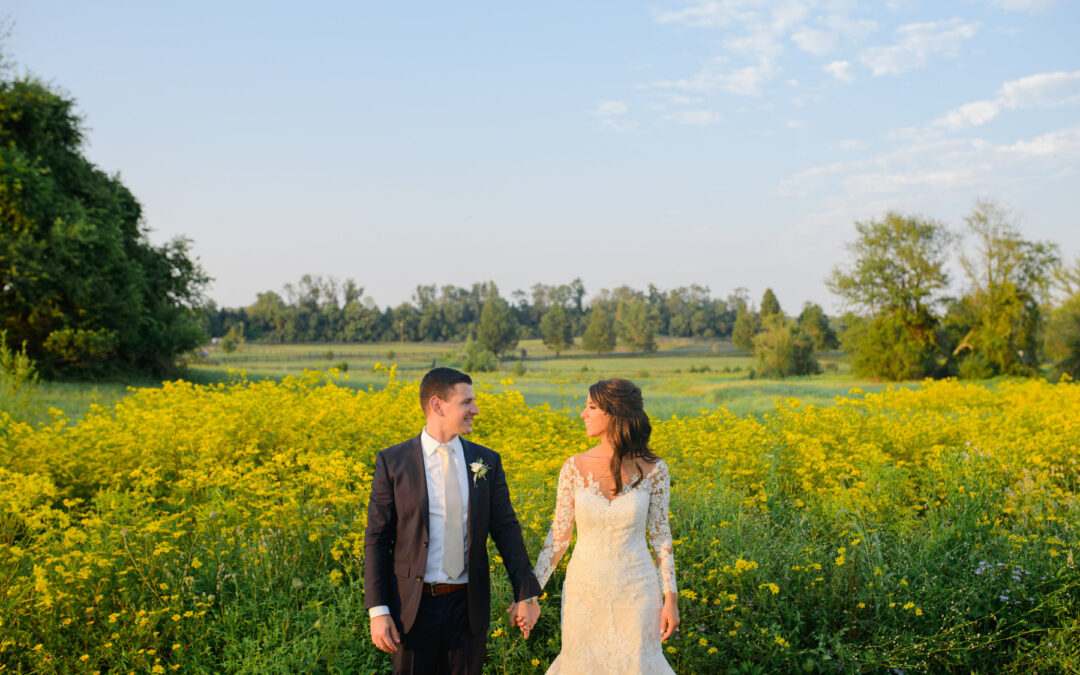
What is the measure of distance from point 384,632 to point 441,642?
0.90 ft

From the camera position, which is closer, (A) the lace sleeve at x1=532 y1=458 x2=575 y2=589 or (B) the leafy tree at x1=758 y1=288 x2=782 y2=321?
(A) the lace sleeve at x1=532 y1=458 x2=575 y2=589

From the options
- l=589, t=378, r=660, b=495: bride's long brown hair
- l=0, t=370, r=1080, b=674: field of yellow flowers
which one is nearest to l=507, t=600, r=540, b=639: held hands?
l=589, t=378, r=660, b=495: bride's long brown hair

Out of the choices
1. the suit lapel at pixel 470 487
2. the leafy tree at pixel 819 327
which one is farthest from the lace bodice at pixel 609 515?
the leafy tree at pixel 819 327

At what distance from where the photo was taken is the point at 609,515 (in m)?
3.04

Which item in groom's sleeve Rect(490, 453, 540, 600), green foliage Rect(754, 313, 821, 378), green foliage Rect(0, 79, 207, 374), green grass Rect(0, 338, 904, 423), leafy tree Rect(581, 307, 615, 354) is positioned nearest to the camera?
groom's sleeve Rect(490, 453, 540, 600)

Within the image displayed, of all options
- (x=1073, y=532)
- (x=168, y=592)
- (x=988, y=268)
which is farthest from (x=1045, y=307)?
(x=168, y=592)

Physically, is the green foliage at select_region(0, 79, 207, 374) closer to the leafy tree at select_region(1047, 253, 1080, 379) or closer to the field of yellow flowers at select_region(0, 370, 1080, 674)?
the field of yellow flowers at select_region(0, 370, 1080, 674)

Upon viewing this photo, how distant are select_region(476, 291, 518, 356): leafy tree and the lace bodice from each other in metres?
55.8

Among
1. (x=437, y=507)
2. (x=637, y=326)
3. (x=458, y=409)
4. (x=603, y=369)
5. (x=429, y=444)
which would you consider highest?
(x=637, y=326)

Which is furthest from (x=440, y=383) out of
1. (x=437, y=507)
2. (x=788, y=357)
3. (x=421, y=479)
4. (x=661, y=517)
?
(x=788, y=357)

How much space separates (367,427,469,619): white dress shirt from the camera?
285 cm

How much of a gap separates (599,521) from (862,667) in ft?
7.53

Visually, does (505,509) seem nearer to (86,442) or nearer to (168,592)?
(168,592)

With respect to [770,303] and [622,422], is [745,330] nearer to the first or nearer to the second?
[770,303]
